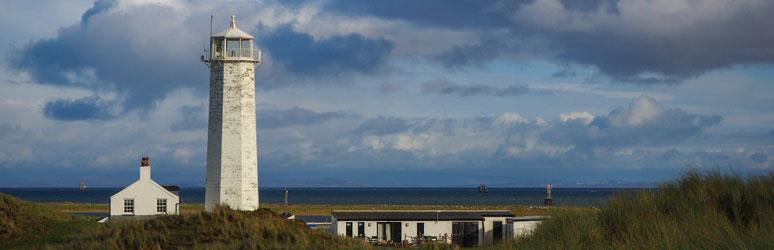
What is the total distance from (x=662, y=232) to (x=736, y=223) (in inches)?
57.5

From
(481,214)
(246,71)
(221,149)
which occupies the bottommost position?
(481,214)

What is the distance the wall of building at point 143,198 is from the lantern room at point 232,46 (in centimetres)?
706

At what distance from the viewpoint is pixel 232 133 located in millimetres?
35594

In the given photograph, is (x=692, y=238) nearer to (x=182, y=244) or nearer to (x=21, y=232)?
(x=182, y=244)

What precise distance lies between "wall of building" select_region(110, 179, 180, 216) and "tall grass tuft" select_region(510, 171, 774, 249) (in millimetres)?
27022

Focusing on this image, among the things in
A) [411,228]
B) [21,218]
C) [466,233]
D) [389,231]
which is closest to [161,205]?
[389,231]

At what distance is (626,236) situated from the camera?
14.1 m

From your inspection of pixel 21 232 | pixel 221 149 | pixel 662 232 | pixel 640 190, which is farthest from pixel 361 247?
pixel 221 149

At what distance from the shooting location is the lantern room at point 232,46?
36656 millimetres

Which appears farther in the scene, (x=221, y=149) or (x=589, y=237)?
(x=221, y=149)

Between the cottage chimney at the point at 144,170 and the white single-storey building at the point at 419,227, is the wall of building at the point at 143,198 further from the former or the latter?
the white single-storey building at the point at 419,227

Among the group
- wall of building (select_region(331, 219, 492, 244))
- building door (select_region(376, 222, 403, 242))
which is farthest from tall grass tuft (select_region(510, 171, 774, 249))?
building door (select_region(376, 222, 403, 242))

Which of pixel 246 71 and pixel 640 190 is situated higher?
pixel 246 71

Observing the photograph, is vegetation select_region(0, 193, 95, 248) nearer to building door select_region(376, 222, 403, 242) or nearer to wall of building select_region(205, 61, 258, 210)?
wall of building select_region(205, 61, 258, 210)
